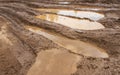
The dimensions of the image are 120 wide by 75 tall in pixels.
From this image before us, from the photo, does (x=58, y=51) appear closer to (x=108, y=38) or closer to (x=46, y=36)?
(x=46, y=36)

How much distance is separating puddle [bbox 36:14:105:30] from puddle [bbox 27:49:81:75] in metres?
2.67

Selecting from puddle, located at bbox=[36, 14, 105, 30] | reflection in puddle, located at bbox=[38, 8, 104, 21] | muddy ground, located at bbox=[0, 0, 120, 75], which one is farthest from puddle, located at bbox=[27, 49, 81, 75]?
reflection in puddle, located at bbox=[38, 8, 104, 21]

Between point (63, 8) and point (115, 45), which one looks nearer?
point (115, 45)

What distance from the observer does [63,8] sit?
12023 millimetres

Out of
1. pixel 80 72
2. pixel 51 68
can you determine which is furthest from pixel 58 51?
pixel 80 72

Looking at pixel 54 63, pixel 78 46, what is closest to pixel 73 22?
pixel 78 46

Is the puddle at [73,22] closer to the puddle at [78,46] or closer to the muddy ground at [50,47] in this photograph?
the muddy ground at [50,47]

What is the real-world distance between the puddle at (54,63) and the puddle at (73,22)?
2669 mm

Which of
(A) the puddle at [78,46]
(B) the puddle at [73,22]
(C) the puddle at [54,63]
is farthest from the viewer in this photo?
(B) the puddle at [73,22]

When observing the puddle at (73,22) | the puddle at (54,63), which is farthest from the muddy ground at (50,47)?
the puddle at (73,22)

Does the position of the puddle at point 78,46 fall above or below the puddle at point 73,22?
below

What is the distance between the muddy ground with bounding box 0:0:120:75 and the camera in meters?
5.93

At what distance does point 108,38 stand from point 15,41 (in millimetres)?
3780

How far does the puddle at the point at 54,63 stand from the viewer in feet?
19.4
